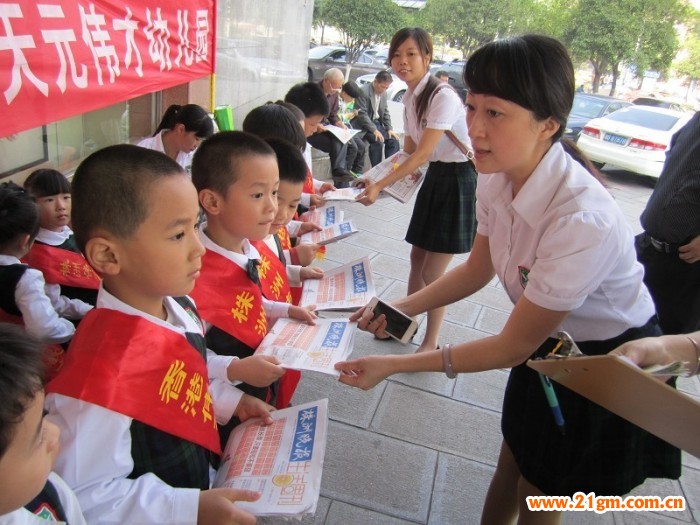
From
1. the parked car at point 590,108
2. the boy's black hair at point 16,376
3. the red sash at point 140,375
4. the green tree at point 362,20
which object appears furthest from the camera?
the green tree at point 362,20

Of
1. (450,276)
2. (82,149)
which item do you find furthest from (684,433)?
(82,149)

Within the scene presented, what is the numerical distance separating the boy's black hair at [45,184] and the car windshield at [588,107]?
11.9 metres

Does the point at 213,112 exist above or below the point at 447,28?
below

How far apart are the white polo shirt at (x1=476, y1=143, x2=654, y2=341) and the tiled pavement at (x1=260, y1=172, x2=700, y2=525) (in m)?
0.97

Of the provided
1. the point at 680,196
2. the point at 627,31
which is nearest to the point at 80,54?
the point at 680,196

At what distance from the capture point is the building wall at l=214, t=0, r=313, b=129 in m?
4.74

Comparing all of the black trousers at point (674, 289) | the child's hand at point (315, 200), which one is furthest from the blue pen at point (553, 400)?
the child's hand at point (315, 200)

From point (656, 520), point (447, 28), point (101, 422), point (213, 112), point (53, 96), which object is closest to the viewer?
point (101, 422)

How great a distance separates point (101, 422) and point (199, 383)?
277mm

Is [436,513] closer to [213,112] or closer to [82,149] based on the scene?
[82,149]

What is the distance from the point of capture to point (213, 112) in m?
4.25

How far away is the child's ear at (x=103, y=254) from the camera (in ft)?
3.67

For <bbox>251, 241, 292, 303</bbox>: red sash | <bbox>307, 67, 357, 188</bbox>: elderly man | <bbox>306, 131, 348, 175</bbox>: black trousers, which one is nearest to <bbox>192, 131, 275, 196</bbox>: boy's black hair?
<bbox>251, 241, 292, 303</bbox>: red sash

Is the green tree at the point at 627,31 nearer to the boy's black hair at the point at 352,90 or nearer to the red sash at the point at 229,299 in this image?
the boy's black hair at the point at 352,90
